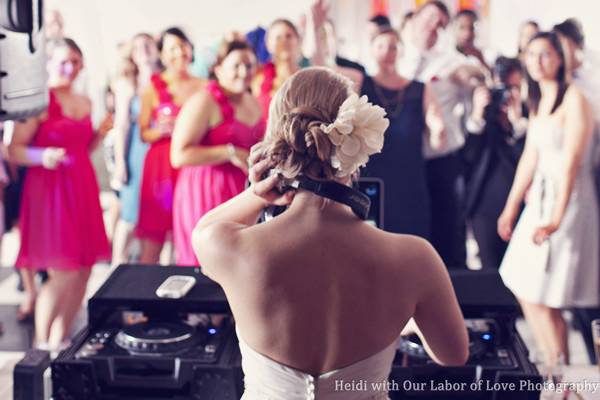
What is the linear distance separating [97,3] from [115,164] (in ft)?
2.73

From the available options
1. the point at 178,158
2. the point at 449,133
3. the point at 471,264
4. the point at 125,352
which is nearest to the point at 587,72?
the point at 449,133

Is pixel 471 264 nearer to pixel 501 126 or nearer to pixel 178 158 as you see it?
pixel 501 126

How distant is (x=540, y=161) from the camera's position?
326 centimetres

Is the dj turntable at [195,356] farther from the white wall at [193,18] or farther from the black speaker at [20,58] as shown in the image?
the white wall at [193,18]

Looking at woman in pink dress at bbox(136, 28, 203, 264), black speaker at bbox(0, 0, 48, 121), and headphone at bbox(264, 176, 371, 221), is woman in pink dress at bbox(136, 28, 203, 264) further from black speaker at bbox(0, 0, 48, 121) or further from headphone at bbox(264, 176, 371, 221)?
headphone at bbox(264, 176, 371, 221)

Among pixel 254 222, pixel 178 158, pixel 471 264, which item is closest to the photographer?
pixel 254 222

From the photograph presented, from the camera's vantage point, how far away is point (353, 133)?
123 cm

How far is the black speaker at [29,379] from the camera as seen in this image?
145cm

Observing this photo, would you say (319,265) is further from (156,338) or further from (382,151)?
(382,151)

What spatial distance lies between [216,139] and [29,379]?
5.40 feet

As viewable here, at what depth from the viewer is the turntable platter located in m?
1.58

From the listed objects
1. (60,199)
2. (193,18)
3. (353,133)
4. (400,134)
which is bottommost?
(60,199)

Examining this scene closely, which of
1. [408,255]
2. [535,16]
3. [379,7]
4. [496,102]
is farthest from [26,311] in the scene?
[408,255]

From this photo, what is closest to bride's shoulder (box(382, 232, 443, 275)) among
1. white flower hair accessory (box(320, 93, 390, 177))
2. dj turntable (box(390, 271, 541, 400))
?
white flower hair accessory (box(320, 93, 390, 177))
